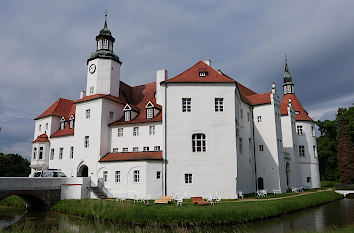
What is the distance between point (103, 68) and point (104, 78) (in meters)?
1.22

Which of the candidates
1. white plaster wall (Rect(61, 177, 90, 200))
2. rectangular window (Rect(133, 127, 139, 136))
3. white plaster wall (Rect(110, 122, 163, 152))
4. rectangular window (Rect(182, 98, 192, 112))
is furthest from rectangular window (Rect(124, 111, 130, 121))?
white plaster wall (Rect(61, 177, 90, 200))

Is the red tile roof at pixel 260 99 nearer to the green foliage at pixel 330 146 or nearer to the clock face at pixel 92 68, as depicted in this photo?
the clock face at pixel 92 68

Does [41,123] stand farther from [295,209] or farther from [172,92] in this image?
[295,209]

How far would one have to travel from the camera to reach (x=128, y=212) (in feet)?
58.3

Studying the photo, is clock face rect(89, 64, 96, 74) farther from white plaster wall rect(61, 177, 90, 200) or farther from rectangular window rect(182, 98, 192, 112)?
white plaster wall rect(61, 177, 90, 200)

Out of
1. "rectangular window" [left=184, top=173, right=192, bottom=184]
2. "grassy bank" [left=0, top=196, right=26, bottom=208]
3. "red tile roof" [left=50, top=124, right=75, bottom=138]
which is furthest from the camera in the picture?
"red tile roof" [left=50, top=124, right=75, bottom=138]

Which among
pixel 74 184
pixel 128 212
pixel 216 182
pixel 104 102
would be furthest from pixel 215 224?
pixel 104 102

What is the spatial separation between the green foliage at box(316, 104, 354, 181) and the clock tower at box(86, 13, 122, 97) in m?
38.3

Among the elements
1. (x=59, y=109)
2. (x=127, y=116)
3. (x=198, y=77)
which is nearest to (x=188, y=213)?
(x=198, y=77)

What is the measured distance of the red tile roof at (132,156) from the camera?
81.9ft

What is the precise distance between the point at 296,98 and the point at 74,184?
1377 inches

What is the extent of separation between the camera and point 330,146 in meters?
48.2

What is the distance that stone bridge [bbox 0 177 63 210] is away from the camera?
2147cm

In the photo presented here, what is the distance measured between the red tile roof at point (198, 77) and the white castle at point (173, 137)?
0.32 ft
